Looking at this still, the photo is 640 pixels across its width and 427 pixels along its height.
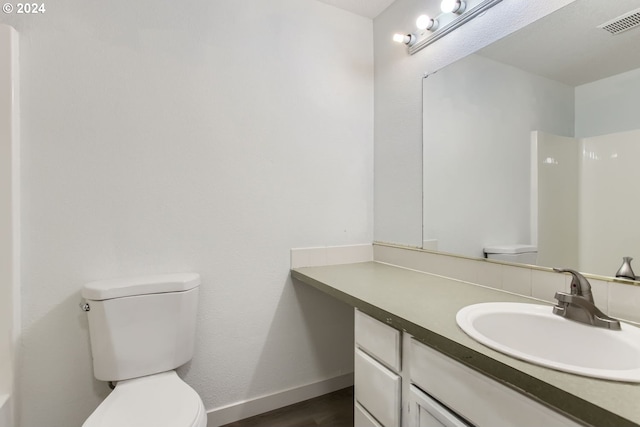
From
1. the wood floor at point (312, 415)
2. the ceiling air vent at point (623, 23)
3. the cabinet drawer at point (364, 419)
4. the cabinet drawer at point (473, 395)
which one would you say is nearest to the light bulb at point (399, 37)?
the ceiling air vent at point (623, 23)

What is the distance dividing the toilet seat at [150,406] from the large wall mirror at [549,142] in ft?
4.25

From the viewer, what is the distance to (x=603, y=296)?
39.5 inches

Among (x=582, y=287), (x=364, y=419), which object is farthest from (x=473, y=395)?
(x=364, y=419)

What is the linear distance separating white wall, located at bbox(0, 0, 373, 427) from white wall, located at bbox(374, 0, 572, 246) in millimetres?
93

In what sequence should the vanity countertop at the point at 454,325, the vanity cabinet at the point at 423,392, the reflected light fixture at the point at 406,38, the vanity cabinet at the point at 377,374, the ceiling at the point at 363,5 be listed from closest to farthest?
1. the vanity countertop at the point at 454,325
2. the vanity cabinet at the point at 423,392
3. the vanity cabinet at the point at 377,374
4. the reflected light fixture at the point at 406,38
5. the ceiling at the point at 363,5

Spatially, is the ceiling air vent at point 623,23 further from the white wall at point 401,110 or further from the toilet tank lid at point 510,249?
the toilet tank lid at point 510,249

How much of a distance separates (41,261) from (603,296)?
82.0 inches

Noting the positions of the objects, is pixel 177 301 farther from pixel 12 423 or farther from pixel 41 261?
pixel 12 423

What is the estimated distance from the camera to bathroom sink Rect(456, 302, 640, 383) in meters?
0.78

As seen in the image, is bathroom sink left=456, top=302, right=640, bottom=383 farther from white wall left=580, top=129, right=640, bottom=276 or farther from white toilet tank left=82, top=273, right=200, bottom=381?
white toilet tank left=82, top=273, right=200, bottom=381

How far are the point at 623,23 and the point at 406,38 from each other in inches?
37.8

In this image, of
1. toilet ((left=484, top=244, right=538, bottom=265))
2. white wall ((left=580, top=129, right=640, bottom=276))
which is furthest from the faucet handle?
toilet ((left=484, top=244, right=538, bottom=265))

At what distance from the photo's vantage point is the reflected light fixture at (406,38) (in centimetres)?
174

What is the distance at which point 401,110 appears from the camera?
186 cm
